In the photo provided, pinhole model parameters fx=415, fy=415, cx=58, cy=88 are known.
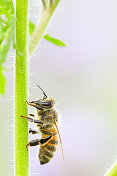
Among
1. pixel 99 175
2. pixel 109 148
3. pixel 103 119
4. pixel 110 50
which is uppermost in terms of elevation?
pixel 110 50

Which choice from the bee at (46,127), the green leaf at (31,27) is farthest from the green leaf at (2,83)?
the green leaf at (31,27)

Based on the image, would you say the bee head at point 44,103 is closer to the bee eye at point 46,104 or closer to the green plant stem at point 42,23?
the bee eye at point 46,104

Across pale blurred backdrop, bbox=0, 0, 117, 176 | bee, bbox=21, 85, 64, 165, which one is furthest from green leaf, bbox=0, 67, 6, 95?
pale blurred backdrop, bbox=0, 0, 117, 176

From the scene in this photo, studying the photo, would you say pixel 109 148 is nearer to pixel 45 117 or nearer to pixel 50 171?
pixel 50 171

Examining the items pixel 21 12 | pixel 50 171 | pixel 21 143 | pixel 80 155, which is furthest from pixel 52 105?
pixel 80 155

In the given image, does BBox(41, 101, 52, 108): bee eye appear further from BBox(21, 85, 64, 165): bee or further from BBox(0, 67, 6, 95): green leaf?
BBox(0, 67, 6, 95): green leaf

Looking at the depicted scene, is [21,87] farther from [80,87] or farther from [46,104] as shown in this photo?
[80,87]
